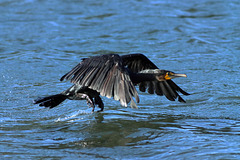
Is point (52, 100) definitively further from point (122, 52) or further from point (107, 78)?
point (122, 52)

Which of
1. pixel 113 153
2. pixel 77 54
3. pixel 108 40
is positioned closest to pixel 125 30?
pixel 108 40

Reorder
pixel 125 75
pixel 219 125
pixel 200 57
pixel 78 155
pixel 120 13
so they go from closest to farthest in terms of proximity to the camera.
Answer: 1. pixel 78 155
2. pixel 125 75
3. pixel 219 125
4. pixel 200 57
5. pixel 120 13

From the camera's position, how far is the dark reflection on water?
5.55 m

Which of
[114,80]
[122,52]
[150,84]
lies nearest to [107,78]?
[114,80]

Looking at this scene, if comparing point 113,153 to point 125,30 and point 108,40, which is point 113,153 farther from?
point 125,30

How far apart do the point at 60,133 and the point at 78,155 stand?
0.96m

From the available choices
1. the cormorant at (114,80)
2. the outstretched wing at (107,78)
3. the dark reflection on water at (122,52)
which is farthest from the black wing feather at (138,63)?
the outstretched wing at (107,78)

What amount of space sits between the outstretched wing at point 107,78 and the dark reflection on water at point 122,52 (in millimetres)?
639

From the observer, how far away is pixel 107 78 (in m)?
5.91

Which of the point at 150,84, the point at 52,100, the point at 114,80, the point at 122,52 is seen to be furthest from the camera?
the point at 122,52

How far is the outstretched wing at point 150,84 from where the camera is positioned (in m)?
7.20

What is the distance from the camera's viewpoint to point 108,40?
11.3m

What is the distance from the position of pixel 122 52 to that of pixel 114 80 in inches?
184

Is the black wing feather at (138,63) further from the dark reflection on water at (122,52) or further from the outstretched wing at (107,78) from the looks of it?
the outstretched wing at (107,78)
